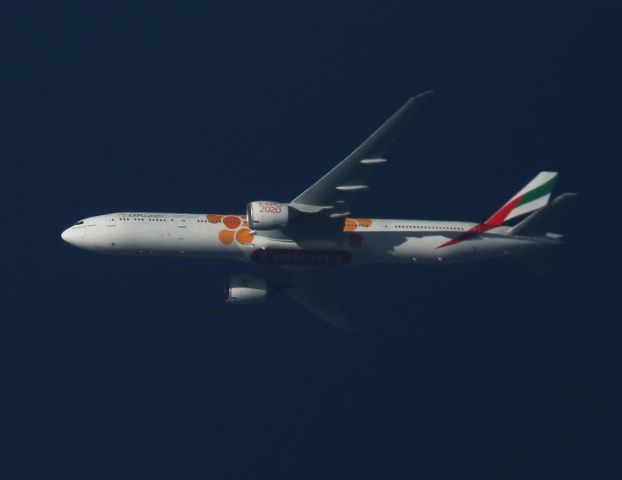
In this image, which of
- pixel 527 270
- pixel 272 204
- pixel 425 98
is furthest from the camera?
pixel 527 270

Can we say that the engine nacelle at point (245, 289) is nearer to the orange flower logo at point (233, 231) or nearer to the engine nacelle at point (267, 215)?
the orange flower logo at point (233, 231)

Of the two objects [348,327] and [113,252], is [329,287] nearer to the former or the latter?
[348,327]

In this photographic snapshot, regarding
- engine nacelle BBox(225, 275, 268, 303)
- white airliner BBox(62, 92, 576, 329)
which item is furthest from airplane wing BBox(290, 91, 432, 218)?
engine nacelle BBox(225, 275, 268, 303)

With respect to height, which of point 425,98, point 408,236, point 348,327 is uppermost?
point 425,98

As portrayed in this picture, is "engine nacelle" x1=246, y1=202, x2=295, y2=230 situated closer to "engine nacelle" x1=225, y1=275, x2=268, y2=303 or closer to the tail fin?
"engine nacelle" x1=225, y1=275, x2=268, y2=303

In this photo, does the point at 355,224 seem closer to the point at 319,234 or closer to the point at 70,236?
the point at 319,234

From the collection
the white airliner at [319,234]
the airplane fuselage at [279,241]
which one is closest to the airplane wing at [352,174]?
the white airliner at [319,234]

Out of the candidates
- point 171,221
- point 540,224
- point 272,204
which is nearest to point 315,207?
point 272,204
